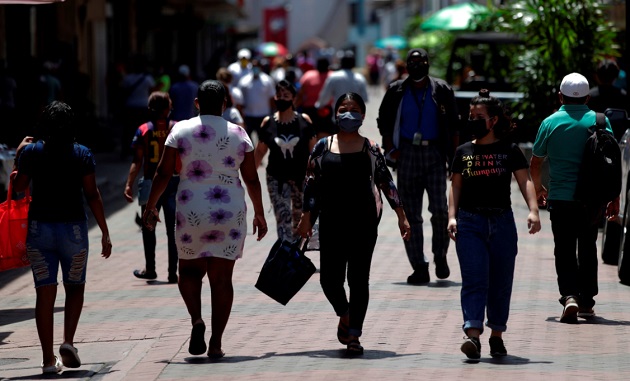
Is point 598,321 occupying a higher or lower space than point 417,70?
lower

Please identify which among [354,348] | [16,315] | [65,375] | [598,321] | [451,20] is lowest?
[16,315]

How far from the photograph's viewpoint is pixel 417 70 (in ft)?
39.1

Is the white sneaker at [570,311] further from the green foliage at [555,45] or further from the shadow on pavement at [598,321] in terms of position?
the green foliage at [555,45]

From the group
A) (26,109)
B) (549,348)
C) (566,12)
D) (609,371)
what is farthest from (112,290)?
(26,109)

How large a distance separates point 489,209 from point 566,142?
172 centimetres

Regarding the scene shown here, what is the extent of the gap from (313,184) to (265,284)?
672 millimetres

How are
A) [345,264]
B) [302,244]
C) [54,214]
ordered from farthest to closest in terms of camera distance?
[302,244] → [345,264] → [54,214]

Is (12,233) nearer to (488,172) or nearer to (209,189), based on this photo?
(209,189)

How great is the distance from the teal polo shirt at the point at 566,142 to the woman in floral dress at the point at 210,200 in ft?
7.88

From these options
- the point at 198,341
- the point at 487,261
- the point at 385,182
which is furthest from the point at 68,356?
the point at 487,261

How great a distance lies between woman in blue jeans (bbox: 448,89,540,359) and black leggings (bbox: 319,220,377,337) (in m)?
0.59

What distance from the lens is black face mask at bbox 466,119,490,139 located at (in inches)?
340

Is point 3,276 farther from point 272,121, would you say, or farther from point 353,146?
point 353,146

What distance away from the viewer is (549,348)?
8977mm
